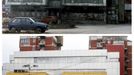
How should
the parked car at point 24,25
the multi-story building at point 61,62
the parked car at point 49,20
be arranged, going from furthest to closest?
the multi-story building at point 61,62 < the parked car at point 49,20 < the parked car at point 24,25

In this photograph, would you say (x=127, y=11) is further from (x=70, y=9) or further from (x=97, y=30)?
(x=70, y=9)

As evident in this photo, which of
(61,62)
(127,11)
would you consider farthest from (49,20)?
(61,62)

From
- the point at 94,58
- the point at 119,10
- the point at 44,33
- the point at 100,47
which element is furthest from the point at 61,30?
the point at 94,58

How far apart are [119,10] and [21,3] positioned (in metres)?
0.93

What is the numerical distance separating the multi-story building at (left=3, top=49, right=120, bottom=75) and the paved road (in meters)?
3.54

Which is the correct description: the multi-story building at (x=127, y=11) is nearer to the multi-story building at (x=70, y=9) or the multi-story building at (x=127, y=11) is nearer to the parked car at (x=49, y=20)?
the multi-story building at (x=70, y=9)

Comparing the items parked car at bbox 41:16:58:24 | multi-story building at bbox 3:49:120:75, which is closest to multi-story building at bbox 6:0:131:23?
parked car at bbox 41:16:58:24

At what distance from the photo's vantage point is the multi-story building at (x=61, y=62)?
697 cm

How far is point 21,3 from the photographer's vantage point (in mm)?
3148

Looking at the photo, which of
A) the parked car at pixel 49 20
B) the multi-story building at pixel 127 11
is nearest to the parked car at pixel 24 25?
the parked car at pixel 49 20

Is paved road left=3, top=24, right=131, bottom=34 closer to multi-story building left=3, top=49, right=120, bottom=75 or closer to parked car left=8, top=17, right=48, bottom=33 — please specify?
parked car left=8, top=17, right=48, bottom=33

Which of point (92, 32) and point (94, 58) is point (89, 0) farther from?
point (94, 58)

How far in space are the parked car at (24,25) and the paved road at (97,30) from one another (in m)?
0.12

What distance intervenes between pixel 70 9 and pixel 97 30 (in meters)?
0.32
